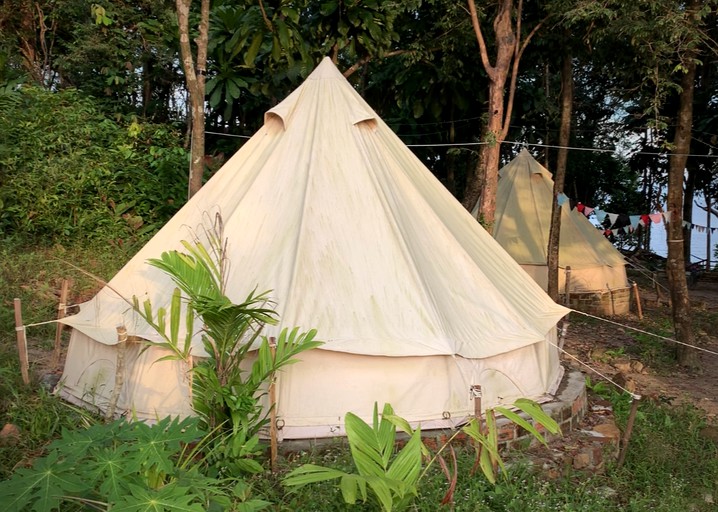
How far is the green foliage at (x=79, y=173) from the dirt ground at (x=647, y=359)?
764 cm

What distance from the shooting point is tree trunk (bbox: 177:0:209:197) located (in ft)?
24.8

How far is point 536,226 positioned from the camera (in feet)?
47.8

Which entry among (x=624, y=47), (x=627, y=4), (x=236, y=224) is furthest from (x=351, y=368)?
(x=624, y=47)

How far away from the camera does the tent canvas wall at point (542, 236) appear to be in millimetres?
13969

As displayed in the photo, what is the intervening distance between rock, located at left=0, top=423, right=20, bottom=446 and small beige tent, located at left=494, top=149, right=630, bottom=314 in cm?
1083

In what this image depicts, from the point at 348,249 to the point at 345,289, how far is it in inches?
15.4

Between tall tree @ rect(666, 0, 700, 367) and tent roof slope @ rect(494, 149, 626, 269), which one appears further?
tent roof slope @ rect(494, 149, 626, 269)

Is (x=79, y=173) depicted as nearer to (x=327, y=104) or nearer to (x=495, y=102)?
(x=327, y=104)

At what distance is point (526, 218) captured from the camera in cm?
1466

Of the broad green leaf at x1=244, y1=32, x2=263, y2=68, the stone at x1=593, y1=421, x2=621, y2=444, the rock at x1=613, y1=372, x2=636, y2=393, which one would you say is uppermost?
the broad green leaf at x1=244, y1=32, x2=263, y2=68

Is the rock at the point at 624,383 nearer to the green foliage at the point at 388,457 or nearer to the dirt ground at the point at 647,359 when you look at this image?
the dirt ground at the point at 647,359

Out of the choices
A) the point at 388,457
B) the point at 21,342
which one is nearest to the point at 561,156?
the point at 21,342

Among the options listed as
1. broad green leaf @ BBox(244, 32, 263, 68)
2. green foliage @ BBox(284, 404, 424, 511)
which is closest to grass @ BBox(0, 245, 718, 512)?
green foliage @ BBox(284, 404, 424, 511)

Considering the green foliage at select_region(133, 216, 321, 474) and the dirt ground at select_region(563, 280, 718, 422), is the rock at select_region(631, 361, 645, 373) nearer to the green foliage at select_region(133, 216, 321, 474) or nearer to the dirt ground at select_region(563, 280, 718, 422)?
the dirt ground at select_region(563, 280, 718, 422)
